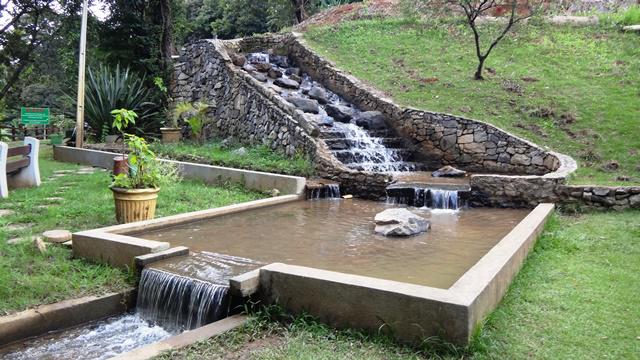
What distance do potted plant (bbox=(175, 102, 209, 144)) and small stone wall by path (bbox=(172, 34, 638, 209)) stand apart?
41 cm

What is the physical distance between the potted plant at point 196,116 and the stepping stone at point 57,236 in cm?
759

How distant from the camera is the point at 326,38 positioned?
1719cm

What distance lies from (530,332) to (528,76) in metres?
11.1

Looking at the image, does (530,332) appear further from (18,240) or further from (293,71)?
(293,71)

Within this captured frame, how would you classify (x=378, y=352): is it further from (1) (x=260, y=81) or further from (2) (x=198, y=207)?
(1) (x=260, y=81)

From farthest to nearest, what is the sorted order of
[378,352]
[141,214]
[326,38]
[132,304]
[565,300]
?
[326,38] < [141,214] < [132,304] < [565,300] < [378,352]

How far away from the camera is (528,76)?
516 inches

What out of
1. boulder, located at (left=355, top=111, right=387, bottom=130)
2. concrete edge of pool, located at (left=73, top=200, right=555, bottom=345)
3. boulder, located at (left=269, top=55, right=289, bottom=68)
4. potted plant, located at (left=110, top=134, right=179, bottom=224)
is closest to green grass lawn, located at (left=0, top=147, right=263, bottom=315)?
potted plant, located at (left=110, top=134, right=179, bottom=224)

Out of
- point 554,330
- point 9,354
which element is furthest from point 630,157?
point 9,354

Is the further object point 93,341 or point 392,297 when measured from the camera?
point 93,341

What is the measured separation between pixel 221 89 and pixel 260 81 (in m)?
1.11

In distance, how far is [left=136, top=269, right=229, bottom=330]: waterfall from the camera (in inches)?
159

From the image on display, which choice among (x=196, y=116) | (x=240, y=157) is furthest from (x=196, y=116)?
(x=240, y=157)

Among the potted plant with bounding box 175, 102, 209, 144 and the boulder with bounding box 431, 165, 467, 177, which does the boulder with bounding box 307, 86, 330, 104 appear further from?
the boulder with bounding box 431, 165, 467, 177
